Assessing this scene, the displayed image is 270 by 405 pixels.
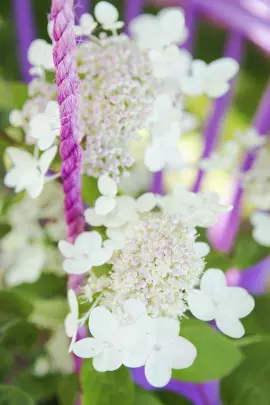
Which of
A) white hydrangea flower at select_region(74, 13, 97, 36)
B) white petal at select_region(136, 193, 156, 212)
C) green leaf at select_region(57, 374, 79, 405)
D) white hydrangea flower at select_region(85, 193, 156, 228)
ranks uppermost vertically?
white hydrangea flower at select_region(74, 13, 97, 36)

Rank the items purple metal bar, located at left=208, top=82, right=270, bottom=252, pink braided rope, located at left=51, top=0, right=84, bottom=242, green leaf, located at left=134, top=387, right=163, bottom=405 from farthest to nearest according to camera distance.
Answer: purple metal bar, located at left=208, top=82, right=270, bottom=252 → green leaf, located at left=134, top=387, right=163, bottom=405 → pink braided rope, located at left=51, top=0, right=84, bottom=242

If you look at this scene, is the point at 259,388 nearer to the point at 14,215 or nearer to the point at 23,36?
the point at 14,215

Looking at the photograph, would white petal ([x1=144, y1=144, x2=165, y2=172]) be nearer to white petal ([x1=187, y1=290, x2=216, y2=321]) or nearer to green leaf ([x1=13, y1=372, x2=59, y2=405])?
white petal ([x1=187, y1=290, x2=216, y2=321])

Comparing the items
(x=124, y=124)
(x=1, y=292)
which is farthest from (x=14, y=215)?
(x=124, y=124)

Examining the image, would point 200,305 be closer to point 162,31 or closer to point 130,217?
point 130,217

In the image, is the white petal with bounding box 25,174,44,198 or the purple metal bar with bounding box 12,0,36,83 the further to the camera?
the purple metal bar with bounding box 12,0,36,83

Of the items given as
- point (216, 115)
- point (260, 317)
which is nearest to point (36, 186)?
point (260, 317)

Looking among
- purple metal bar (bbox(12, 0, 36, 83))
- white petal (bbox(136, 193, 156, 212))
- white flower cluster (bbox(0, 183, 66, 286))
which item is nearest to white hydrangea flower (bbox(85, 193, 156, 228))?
white petal (bbox(136, 193, 156, 212))
